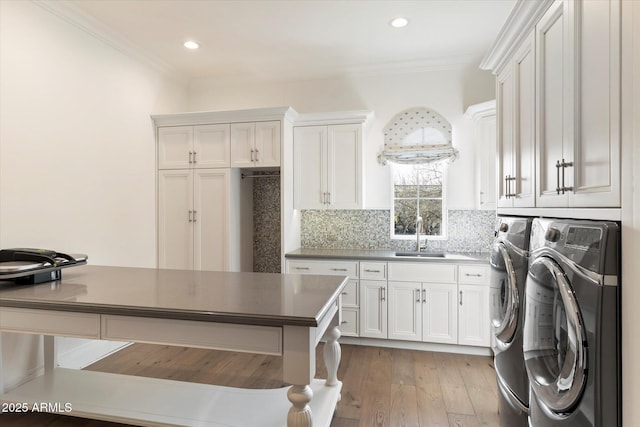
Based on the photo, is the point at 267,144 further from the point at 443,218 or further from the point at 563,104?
the point at 563,104

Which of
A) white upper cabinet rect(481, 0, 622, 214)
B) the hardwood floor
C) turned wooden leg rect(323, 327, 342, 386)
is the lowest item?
the hardwood floor

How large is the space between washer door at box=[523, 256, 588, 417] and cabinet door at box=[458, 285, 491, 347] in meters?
1.65

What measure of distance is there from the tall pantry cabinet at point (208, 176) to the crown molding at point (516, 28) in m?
1.92

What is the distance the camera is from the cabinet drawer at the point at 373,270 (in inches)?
126

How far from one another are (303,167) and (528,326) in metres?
2.67

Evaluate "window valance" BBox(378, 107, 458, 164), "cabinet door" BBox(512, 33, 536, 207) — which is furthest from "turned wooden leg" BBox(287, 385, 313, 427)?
"window valance" BBox(378, 107, 458, 164)

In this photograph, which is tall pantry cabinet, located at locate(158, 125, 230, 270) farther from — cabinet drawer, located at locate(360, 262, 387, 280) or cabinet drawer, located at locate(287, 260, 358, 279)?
cabinet drawer, located at locate(360, 262, 387, 280)

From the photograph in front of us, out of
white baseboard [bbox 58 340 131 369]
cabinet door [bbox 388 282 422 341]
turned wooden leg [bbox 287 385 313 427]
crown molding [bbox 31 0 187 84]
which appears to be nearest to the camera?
turned wooden leg [bbox 287 385 313 427]

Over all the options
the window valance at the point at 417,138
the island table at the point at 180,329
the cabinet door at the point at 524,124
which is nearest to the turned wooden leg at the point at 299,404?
the island table at the point at 180,329

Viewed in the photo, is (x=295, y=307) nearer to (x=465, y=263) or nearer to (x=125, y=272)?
(x=125, y=272)

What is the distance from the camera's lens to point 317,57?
3436 millimetres

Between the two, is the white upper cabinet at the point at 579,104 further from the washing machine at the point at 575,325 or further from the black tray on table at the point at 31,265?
the black tray on table at the point at 31,265

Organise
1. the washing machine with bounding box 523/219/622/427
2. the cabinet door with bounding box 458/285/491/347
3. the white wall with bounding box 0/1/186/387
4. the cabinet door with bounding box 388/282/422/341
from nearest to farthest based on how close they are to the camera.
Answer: the washing machine with bounding box 523/219/622/427, the white wall with bounding box 0/1/186/387, the cabinet door with bounding box 458/285/491/347, the cabinet door with bounding box 388/282/422/341

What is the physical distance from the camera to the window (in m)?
3.67
